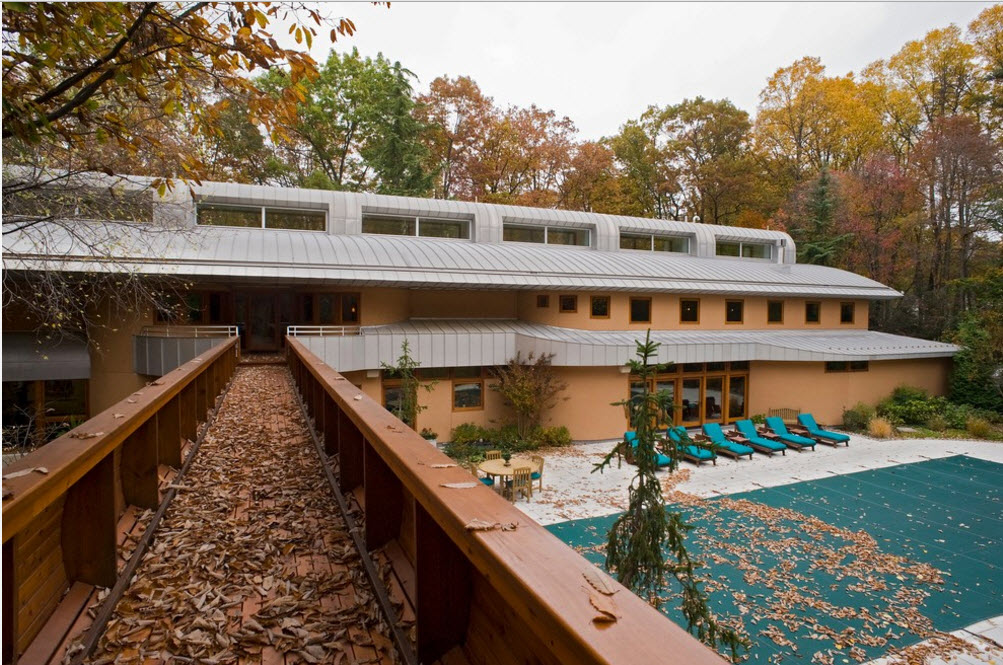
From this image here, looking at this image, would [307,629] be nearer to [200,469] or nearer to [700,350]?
[200,469]

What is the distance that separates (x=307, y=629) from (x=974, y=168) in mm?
39618

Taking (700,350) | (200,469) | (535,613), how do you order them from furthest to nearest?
1. (700,350)
2. (200,469)
3. (535,613)

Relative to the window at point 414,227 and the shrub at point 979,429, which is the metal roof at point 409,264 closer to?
the window at point 414,227

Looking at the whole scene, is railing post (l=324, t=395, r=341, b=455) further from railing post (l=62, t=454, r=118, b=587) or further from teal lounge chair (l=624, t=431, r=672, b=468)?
teal lounge chair (l=624, t=431, r=672, b=468)

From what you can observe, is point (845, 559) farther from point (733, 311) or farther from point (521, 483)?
point (733, 311)

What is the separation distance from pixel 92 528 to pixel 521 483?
11307 mm

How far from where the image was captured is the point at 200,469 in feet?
16.7

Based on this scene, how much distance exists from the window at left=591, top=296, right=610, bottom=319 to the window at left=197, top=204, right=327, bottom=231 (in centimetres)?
1162

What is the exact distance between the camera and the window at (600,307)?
65.2 feet

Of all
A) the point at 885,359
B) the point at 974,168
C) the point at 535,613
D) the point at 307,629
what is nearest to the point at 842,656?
the point at 307,629

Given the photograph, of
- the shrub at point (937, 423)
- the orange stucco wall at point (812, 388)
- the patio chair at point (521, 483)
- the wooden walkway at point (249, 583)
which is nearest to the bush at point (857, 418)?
the orange stucco wall at point (812, 388)

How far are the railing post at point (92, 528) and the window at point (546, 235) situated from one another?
821 inches

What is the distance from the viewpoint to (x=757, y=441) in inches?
728

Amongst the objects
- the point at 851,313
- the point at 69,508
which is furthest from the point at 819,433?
the point at 69,508
